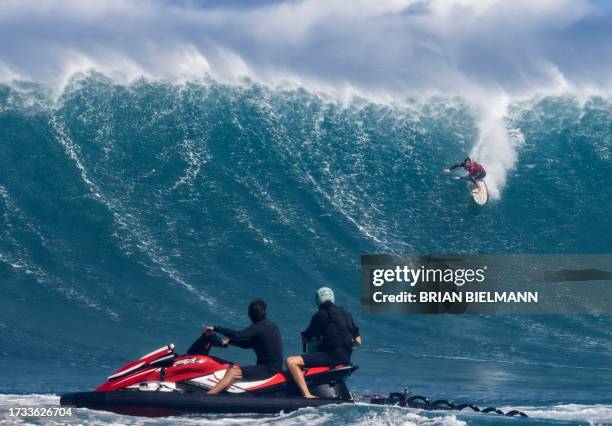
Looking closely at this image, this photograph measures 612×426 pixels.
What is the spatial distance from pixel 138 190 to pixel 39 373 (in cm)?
1099

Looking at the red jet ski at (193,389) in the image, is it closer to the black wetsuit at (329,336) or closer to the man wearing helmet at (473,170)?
the black wetsuit at (329,336)

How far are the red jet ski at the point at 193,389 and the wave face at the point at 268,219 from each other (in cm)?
277

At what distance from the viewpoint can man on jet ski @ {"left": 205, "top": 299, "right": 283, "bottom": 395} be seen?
1266 cm

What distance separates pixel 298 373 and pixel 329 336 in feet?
1.92

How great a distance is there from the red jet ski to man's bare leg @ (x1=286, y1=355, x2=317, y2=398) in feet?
0.31

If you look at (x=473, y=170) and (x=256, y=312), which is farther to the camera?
(x=473, y=170)

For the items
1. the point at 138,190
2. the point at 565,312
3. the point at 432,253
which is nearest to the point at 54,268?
the point at 138,190

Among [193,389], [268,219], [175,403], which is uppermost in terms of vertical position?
[268,219]

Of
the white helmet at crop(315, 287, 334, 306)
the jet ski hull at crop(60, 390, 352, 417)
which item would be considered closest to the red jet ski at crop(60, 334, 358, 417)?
the jet ski hull at crop(60, 390, 352, 417)

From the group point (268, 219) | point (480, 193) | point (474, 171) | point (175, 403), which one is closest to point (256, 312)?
point (175, 403)

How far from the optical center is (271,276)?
23.5 metres

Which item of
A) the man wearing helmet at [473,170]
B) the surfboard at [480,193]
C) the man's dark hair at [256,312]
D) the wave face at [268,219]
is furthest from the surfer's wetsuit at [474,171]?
the man's dark hair at [256,312]

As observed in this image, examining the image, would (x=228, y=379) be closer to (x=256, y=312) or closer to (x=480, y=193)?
(x=256, y=312)

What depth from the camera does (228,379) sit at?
41.3 feet
